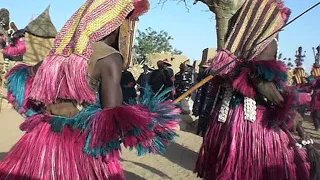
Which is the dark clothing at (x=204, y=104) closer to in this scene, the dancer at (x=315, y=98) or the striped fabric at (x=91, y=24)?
the striped fabric at (x=91, y=24)

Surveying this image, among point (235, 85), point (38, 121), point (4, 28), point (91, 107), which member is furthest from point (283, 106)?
point (4, 28)

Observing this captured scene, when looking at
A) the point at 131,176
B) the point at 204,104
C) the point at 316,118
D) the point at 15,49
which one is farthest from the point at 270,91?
the point at 15,49

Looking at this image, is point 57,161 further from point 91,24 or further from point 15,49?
point 15,49

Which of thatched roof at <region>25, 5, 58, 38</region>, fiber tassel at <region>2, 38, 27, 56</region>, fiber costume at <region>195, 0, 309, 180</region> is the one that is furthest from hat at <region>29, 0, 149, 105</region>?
thatched roof at <region>25, 5, 58, 38</region>

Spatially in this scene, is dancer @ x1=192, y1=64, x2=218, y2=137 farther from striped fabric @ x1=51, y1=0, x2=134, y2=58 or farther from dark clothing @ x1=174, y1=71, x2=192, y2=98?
dark clothing @ x1=174, y1=71, x2=192, y2=98

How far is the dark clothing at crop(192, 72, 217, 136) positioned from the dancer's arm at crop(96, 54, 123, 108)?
61.1 inches

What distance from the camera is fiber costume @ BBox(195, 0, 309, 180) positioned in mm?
3309

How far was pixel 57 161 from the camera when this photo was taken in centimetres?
252

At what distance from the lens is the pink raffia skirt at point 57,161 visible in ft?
8.25

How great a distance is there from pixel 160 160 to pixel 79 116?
168 inches

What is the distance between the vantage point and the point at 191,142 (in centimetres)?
834

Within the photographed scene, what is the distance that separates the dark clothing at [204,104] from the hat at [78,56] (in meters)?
1.51

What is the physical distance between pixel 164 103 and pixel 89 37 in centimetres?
59

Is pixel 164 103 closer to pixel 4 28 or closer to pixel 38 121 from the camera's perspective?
pixel 38 121
